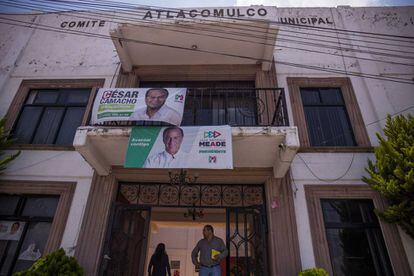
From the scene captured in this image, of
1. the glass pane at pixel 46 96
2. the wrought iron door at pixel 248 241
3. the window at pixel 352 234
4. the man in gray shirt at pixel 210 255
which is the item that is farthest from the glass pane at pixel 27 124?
the window at pixel 352 234

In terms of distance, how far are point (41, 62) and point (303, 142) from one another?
8.02 m

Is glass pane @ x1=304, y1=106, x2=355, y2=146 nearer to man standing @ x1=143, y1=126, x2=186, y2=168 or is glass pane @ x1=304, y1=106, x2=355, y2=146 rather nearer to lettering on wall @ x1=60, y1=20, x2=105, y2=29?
man standing @ x1=143, y1=126, x2=186, y2=168

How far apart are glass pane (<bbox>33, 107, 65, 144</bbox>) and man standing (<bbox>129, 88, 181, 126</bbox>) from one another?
2859 millimetres

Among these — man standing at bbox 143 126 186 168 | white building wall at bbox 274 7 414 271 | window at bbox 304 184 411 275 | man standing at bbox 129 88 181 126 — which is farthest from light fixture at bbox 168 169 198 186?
window at bbox 304 184 411 275

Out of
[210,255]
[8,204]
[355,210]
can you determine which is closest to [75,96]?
[8,204]

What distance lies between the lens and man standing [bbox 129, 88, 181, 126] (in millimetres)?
5672

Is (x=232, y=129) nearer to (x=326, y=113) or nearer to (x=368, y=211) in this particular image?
(x=326, y=113)

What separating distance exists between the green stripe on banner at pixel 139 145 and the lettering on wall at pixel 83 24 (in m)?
5.52

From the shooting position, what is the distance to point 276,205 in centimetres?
571

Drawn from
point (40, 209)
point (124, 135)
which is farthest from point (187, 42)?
point (40, 209)

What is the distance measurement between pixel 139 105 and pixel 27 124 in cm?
369

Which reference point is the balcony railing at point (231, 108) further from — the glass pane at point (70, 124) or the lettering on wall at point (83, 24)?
the lettering on wall at point (83, 24)

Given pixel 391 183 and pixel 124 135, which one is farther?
pixel 124 135

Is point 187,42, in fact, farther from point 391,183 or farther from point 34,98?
point 391,183
